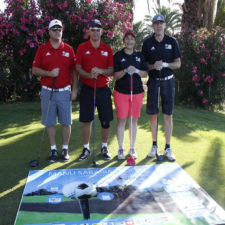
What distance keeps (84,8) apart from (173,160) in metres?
4.97

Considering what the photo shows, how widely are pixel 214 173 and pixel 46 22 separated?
18.3 ft

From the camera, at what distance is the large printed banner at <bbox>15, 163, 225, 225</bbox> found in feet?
8.00

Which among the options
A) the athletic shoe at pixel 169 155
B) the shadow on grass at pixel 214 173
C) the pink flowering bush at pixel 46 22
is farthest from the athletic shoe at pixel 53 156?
the pink flowering bush at pixel 46 22

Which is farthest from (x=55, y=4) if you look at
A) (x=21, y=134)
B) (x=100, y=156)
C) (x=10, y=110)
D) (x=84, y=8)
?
(x=100, y=156)

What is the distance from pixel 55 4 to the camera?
707 cm

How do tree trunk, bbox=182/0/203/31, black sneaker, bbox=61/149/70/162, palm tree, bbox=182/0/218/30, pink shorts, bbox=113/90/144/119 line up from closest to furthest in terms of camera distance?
pink shorts, bbox=113/90/144/119, black sneaker, bbox=61/149/70/162, palm tree, bbox=182/0/218/30, tree trunk, bbox=182/0/203/31

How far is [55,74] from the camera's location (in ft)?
11.4

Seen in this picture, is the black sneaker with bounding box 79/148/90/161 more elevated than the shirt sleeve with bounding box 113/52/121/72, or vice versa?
the shirt sleeve with bounding box 113/52/121/72

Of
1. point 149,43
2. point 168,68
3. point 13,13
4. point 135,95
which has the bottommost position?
point 135,95

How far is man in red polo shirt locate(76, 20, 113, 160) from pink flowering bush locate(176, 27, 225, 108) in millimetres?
4788

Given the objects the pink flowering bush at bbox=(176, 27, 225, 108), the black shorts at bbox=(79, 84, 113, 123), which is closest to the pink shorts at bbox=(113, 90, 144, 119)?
the black shorts at bbox=(79, 84, 113, 123)

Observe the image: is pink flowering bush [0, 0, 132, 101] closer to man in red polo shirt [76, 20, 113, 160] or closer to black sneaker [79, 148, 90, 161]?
man in red polo shirt [76, 20, 113, 160]

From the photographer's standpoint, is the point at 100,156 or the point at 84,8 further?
the point at 84,8

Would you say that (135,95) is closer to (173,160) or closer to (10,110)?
(173,160)
